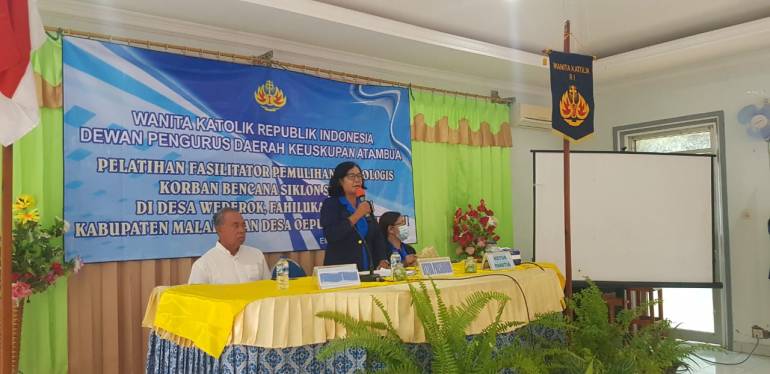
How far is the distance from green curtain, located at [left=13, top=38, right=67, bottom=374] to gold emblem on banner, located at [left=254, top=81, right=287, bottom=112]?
1325 mm

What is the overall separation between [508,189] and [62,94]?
4050 millimetres

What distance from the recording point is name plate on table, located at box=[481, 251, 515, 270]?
3.27 m

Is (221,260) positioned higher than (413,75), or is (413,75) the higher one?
(413,75)

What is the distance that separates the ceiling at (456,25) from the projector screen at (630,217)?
3.66 ft

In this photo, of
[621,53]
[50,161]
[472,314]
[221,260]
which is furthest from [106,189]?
[621,53]

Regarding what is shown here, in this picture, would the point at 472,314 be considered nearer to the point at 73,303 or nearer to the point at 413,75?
the point at 73,303

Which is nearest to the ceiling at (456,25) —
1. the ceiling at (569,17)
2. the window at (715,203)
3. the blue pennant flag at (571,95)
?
the ceiling at (569,17)

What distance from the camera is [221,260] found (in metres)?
3.26

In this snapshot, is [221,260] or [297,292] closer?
[297,292]

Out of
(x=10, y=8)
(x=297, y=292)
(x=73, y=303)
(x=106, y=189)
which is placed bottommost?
(x=73, y=303)

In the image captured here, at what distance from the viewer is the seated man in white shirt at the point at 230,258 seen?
126 inches

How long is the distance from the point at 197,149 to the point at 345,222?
4.93 ft

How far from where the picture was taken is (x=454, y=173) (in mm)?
5535

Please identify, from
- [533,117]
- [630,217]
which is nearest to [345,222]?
[630,217]
